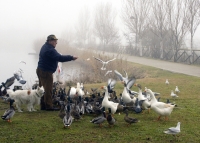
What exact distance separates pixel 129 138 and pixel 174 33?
73.7ft

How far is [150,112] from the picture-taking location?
821 centimetres

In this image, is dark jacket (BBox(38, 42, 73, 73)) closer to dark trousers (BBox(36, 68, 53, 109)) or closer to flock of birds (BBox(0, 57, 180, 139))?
dark trousers (BBox(36, 68, 53, 109))

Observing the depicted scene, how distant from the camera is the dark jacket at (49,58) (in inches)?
303

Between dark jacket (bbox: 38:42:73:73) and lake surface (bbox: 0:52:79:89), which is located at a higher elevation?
dark jacket (bbox: 38:42:73:73)

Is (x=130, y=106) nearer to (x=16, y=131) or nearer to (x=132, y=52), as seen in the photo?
(x=16, y=131)

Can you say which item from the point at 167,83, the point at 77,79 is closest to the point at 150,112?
the point at 167,83

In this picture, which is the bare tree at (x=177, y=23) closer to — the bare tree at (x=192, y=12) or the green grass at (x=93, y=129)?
the bare tree at (x=192, y=12)

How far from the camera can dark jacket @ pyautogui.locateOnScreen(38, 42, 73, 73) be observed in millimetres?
7685

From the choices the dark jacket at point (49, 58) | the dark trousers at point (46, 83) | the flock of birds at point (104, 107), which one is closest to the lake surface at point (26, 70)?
the dark trousers at point (46, 83)

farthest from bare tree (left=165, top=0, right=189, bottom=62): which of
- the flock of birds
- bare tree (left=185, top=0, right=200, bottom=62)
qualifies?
the flock of birds

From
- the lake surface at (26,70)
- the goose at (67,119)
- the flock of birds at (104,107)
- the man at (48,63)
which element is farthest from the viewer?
the lake surface at (26,70)

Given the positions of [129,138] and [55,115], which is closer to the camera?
[129,138]

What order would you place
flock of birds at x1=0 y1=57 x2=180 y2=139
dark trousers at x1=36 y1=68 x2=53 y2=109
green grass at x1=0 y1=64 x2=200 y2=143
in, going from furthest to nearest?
dark trousers at x1=36 y1=68 x2=53 y2=109
flock of birds at x1=0 y1=57 x2=180 y2=139
green grass at x1=0 y1=64 x2=200 y2=143

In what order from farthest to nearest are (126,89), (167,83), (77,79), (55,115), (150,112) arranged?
(77,79), (167,83), (126,89), (150,112), (55,115)
